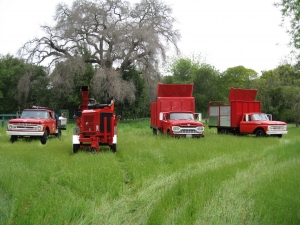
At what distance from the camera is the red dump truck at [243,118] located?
23.8m

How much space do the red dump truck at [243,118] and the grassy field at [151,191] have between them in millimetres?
11386

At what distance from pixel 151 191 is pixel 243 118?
18.3 meters

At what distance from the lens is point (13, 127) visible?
20219 mm

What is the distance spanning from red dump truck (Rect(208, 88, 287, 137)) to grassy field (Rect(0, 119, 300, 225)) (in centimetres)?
1139

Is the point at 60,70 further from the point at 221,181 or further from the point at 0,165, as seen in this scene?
the point at 221,181

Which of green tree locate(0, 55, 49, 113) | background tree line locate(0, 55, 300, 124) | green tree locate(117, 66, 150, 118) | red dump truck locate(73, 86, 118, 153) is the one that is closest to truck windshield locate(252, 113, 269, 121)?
red dump truck locate(73, 86, 118, 153)

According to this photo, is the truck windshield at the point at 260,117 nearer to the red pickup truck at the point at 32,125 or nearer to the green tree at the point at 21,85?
the red pickup truck at the point at 32,125

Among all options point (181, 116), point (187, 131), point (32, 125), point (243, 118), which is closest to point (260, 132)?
point (243, 118)

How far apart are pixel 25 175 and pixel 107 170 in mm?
2115

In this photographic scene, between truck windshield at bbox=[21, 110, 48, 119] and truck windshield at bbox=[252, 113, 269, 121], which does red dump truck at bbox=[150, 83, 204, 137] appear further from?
truck windshield at bbox=[21, 110, 48, 119]

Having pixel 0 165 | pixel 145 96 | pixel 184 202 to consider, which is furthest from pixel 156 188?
pixel 145 96

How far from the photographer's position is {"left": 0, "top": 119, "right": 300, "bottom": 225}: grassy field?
6.34 m

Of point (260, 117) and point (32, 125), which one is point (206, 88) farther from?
point (32, 125)

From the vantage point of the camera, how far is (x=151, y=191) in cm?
823
